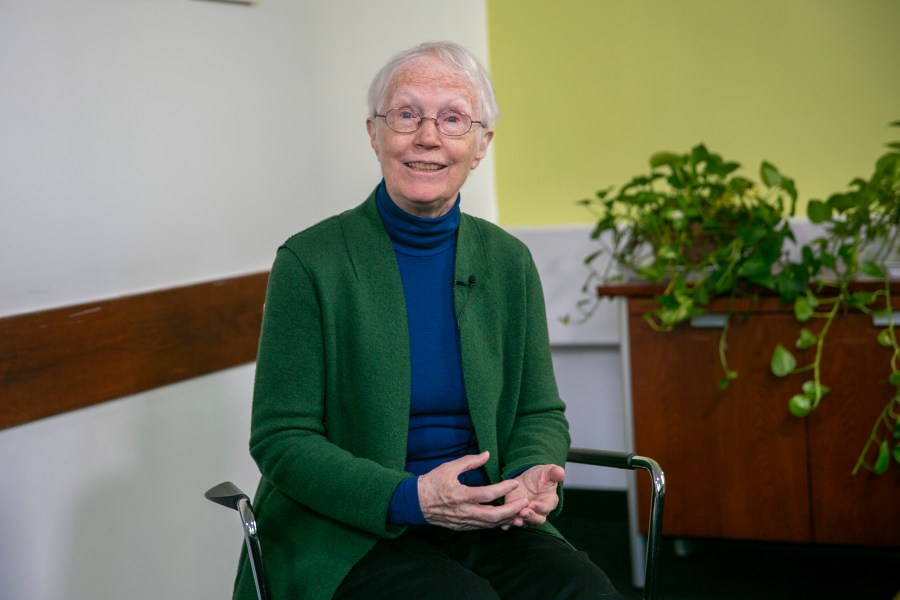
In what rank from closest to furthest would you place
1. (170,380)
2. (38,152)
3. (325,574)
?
(325,574) < (38,152) < (170,380)

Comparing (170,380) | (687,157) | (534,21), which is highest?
(534,21)

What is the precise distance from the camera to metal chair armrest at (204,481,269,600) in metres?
1.56

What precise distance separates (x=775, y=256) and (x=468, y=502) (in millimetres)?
1610

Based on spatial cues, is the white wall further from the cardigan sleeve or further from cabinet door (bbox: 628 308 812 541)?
cabinet door (bbox: 628 308 812 541)

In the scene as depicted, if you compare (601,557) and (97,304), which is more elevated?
(97,304)

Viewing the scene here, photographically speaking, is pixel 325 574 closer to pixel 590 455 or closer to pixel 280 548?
pixel 280 548

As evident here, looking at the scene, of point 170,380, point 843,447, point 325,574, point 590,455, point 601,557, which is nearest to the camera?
point 325,574

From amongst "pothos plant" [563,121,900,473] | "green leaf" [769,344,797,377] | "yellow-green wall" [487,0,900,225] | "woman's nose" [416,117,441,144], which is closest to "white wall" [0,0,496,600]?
"woman's nose" [416,117,441,144]

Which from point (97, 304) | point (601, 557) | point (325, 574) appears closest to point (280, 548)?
point (325, 574)

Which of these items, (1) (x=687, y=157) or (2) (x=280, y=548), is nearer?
(2) (x=280, y=548)

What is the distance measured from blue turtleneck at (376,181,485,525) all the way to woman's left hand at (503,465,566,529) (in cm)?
12

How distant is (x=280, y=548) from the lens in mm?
1736

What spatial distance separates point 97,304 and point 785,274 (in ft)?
6.03

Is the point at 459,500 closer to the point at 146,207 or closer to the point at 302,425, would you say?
the point at 302,425
